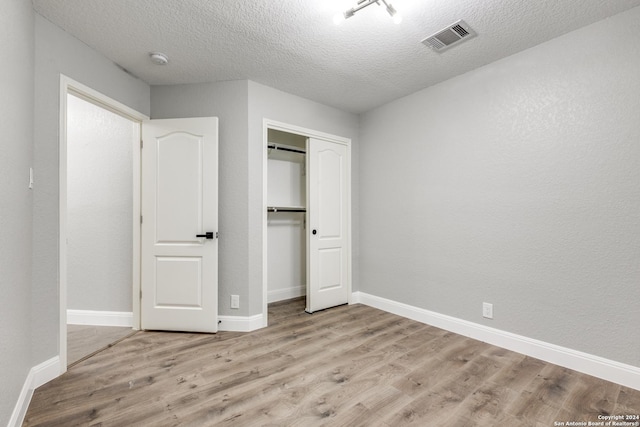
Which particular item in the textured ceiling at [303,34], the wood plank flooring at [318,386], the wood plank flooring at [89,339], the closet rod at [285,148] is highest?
the textured ceiling at [303,34]

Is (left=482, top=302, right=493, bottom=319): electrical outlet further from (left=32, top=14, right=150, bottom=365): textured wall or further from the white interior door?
(left=32, top=14, right=150, bottom=365): textured wall

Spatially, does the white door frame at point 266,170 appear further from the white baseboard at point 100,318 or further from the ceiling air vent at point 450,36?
the ceiling air vent at point 450,36

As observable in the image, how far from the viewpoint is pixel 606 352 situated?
2.04 metres

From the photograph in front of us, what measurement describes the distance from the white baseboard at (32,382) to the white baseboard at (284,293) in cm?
226

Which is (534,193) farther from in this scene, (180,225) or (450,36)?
(180,225)

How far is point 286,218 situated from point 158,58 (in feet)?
8.00

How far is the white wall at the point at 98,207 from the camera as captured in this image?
120 inches

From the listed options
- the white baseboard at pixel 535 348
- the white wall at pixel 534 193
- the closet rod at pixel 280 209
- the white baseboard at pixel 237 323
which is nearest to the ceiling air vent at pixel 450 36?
the white wall at pixel 534 193

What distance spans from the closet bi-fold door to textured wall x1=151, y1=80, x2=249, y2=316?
87 centimetres

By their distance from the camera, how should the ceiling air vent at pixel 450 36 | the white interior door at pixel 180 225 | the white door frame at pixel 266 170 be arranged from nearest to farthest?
the ceiling air vent at pixel 450 36 → the white interior door at pixel 180 225 → the white door frame at pixel 266 170

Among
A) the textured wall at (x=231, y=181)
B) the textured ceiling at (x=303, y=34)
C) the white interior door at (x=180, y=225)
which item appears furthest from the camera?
the textured wall at (x=231, y=181)

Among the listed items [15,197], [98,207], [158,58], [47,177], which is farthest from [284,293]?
[158,58]

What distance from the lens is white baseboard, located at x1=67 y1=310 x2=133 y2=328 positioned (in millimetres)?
3012

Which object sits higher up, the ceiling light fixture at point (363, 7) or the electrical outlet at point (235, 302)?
the ceiling light fixture at point (363, 7)
